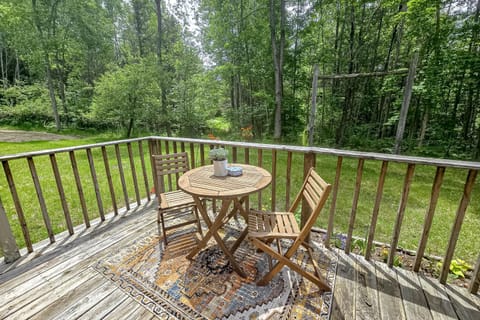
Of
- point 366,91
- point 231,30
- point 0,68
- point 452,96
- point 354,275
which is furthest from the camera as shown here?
point 0,68

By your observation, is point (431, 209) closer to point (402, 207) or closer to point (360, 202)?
point (402, 207)

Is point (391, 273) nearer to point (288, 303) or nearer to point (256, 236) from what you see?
point (288, 303)

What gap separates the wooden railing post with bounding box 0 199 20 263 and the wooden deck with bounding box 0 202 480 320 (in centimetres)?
7

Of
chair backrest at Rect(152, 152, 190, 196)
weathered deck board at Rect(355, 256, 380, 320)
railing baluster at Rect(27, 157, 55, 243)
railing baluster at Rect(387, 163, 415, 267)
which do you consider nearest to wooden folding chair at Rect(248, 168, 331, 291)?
weathered deck board at Rect(355, 256, 380, 320)

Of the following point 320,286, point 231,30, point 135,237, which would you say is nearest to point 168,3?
point 231,30

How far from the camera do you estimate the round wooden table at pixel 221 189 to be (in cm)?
165

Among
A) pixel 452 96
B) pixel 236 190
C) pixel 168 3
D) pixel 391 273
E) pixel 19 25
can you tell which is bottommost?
pixel 391 273

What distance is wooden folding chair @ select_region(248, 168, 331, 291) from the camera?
4.85ft

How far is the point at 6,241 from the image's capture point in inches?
74.7

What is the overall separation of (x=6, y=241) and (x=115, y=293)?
1234 millimetres

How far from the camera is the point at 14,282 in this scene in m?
1.71

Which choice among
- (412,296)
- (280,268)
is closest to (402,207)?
(412,296)

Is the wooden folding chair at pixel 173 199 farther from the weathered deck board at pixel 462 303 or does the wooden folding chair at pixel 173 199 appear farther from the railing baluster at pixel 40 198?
the weathered deck board at pixel 462 303

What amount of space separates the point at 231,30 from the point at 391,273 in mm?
11548
